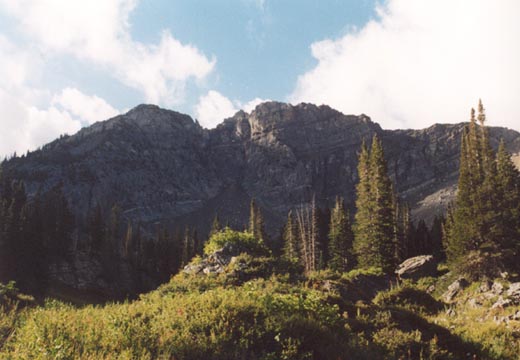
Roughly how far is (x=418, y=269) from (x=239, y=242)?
36.3 meters

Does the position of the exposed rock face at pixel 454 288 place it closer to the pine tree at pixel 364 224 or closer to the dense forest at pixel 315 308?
the dense forest at pixel 315 308

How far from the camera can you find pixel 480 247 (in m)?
38.8

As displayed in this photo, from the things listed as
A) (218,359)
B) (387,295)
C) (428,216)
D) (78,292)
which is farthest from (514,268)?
(428,216)

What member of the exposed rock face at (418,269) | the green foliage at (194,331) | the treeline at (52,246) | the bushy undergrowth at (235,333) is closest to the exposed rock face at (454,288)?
the exposed rock face at (418,269)

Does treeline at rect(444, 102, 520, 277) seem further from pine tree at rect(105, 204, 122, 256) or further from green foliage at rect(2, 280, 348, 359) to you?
pine tree at rect(105, 204, 122, 256)

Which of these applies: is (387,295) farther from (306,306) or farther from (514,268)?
(514,268)

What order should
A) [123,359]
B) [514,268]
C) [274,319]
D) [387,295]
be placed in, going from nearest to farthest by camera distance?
1. [123,359]
2. [274,319]
3. [387,295]
4. [514,268]

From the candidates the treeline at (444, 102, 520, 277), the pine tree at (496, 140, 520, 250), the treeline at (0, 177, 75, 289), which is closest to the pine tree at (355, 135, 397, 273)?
the treeline at (444, 102, 520, 277)

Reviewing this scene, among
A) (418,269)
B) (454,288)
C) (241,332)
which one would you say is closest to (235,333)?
(241,332)

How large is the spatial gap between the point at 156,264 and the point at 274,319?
9697 centimetres

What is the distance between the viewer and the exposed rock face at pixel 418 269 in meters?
46.9

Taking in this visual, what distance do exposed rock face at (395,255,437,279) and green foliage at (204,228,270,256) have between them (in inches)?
1273

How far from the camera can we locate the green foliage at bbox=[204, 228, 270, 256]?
19.5 m

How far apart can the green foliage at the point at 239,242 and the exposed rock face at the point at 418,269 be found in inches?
1273
